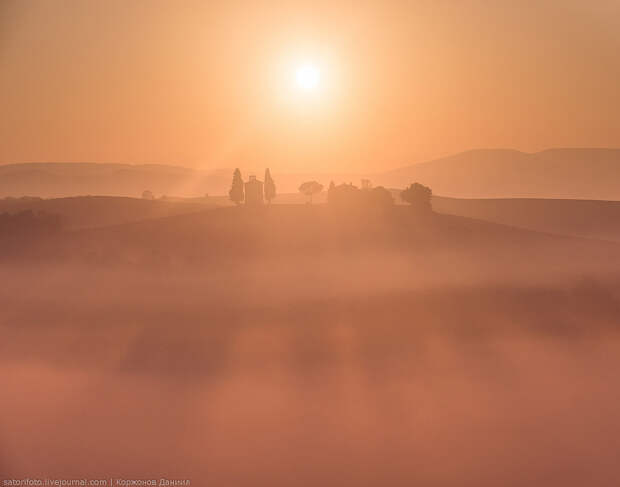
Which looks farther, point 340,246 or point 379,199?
point 379,199

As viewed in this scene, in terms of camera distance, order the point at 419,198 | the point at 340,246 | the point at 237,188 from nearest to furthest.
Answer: the point at 340,246 → the point at 419,198 → the point at 237,188

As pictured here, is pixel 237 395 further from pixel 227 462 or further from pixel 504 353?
pixel 504 353

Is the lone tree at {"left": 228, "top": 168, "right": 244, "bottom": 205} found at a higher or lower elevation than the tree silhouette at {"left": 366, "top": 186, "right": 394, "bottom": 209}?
higher

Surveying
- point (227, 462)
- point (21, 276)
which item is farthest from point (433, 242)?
point (227, 462)

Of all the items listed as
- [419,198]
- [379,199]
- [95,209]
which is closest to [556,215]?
[419,198]

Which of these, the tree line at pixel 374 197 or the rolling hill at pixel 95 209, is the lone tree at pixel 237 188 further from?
the tree line at pixel 374 197

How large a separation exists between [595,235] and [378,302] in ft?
182

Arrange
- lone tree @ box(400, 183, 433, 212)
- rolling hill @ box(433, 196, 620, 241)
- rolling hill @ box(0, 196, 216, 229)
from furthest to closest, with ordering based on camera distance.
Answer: rolling hill @ box(433, 196, 620, 241), lone tree @ box(400, 183, 433, 212), rolling hill @ box(0, 196, 216, 229)

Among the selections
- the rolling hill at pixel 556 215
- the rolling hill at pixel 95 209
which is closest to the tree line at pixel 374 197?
the rolling hill at pixel 556 215

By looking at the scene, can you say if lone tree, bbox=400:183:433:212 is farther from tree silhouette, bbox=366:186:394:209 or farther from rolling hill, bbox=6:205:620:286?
tree silhouette, bbox=366:186:394:209

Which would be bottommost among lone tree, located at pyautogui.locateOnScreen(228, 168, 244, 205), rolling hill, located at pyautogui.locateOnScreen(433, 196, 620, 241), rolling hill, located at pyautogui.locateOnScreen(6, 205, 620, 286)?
rolling hill, located at pyautogui.locateOnScreen(6, 205, 620, 286)

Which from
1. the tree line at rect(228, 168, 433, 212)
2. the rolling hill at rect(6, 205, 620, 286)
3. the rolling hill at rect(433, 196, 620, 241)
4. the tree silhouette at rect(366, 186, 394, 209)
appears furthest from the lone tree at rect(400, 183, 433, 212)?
the rolling hill at rect(433, 196, 620, 241)

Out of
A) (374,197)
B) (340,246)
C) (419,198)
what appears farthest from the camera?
(419,198)

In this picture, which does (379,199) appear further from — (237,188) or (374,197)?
(237,188)
